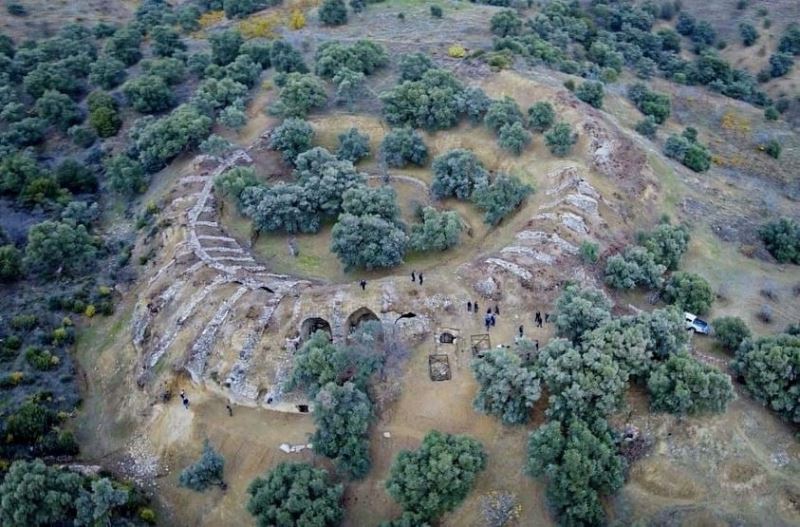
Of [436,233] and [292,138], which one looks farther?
[292,138]

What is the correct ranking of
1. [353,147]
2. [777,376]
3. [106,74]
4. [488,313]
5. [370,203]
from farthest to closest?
1. [106,74]
2. [353,147]
3. [370,203]
4. [488,313]
5. [777,376]

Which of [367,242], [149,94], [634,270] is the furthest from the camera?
[149,94]

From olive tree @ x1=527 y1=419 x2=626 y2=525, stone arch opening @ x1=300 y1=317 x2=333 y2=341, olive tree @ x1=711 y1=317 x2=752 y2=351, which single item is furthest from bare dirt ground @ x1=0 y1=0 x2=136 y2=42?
olive tree @ x1=711 y1=317 x2=752 y2=351

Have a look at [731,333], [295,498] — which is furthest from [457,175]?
[295,498]

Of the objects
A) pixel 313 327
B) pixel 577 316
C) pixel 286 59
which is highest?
pixel 286 59

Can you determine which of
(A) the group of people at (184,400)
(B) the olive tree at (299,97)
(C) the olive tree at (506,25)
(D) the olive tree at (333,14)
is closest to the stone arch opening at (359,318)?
(A) the group of people at (184,400)

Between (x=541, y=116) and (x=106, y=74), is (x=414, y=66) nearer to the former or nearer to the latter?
(x=541, y=116)

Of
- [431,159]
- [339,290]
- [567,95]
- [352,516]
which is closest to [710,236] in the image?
[567,95]
